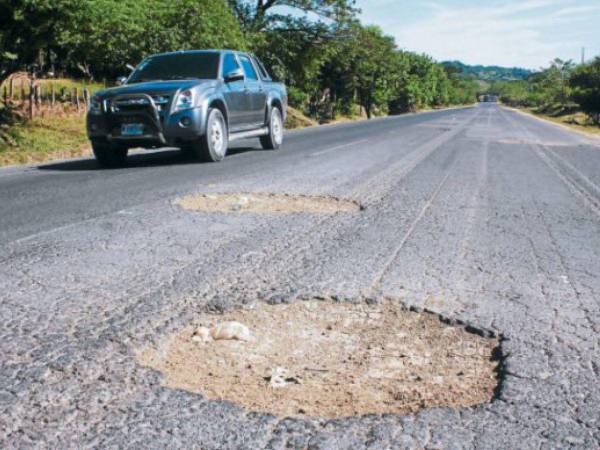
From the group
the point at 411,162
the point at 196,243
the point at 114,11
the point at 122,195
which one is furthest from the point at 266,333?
the point at 114,11

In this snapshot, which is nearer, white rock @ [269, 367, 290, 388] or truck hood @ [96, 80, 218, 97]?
white rock @ [269, 367, 290, 388]

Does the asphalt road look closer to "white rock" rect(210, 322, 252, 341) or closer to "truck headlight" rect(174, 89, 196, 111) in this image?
"white rock" rect(210, 322, 252, 341)

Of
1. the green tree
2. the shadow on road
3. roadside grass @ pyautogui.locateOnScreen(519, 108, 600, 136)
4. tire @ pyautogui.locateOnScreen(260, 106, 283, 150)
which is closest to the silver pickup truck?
the shadow on road

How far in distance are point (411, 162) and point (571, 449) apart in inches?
378

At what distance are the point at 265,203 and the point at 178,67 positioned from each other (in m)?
5.32

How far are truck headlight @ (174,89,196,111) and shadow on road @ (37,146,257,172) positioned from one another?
3.34 feet

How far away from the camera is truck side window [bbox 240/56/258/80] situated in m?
12.0

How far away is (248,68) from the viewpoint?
12125mm

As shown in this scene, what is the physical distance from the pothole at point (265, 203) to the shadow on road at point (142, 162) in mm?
3647

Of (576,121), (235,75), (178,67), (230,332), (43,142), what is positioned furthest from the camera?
(576,121)

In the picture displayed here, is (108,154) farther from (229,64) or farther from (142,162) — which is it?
(229,64)

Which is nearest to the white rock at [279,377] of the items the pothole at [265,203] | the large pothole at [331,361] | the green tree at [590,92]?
the large pothole at [331,361]

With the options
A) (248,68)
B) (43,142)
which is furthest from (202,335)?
(43,142)

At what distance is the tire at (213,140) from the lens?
402 inches
